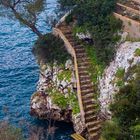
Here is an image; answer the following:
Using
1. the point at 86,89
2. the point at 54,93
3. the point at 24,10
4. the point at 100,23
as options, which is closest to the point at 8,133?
the point at 54,93

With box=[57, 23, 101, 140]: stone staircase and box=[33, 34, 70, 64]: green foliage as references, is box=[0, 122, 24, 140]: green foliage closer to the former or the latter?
box=[57, 23, 101, 140]: stone staircase

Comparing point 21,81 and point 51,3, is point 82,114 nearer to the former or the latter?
point 21,81

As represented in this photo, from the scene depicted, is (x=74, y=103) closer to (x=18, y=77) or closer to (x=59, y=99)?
(x=59, y=99)

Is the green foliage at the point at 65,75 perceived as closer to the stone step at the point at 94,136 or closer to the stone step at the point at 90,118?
the stone step at the point at 90,118

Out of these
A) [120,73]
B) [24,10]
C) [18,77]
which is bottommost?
[18,77]

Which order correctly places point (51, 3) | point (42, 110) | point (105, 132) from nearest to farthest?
1. point (105, 132)
2. point (42, 110)
3. point (51, 3)

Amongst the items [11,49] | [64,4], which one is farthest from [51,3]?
[64,4]
